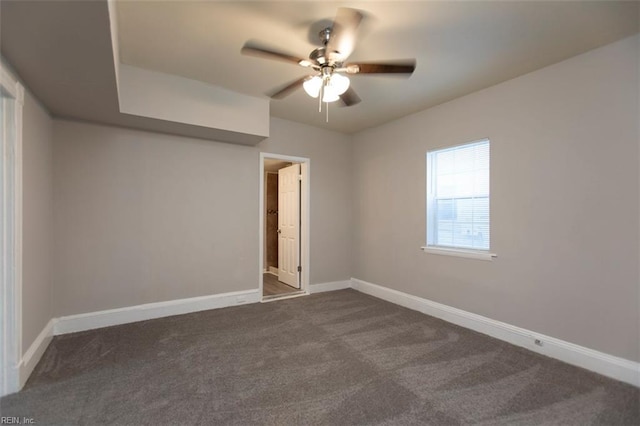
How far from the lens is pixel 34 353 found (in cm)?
236

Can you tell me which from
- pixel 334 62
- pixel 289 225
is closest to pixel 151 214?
pixel 289 225

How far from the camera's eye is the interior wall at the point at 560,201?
2266 mm

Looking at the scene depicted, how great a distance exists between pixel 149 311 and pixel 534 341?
4.03 meters

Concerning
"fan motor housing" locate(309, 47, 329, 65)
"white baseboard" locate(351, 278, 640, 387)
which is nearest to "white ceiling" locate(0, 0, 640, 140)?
"fan motor housing" locate(309, 47, 329, 65)

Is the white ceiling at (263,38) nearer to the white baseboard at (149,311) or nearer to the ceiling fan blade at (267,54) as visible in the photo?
the ceiling fan blade at (267,54)

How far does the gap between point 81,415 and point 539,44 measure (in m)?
4.17

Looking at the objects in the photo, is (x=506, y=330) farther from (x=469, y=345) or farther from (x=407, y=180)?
(x=407, y=180)

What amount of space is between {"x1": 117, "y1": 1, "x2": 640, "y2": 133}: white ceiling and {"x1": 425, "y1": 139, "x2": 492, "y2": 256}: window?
768 millimetres

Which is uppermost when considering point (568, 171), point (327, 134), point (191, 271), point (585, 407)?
point (327, 134)

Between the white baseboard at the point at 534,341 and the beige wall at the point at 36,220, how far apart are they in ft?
12.7

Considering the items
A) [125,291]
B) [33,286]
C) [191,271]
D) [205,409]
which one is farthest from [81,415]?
[191,271]

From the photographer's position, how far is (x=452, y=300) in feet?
11.4

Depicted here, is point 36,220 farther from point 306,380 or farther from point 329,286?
point 329,286

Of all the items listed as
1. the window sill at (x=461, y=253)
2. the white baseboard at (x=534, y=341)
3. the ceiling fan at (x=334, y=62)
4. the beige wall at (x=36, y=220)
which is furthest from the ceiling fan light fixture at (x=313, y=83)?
the white baseboard at (x=534, y=341)
